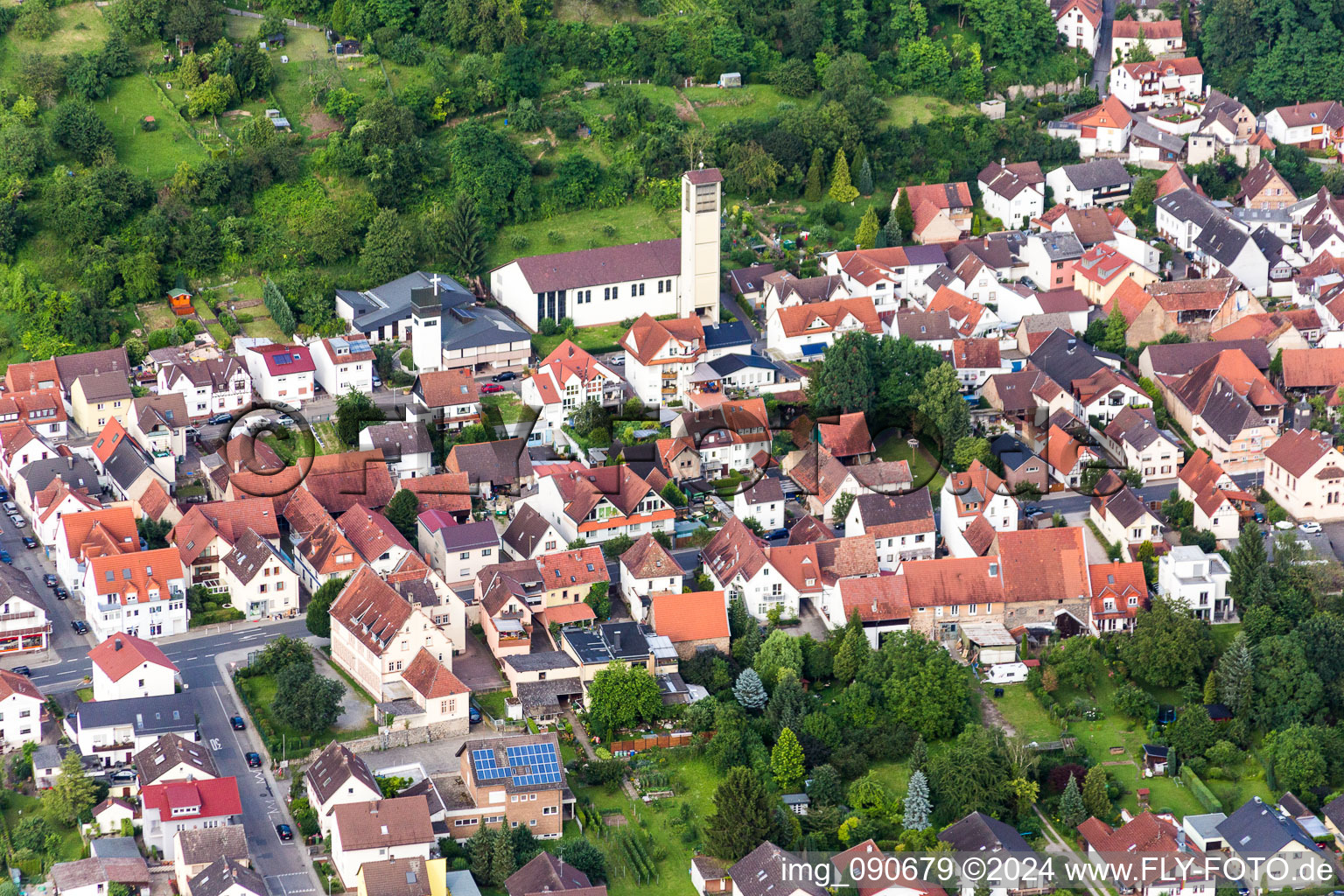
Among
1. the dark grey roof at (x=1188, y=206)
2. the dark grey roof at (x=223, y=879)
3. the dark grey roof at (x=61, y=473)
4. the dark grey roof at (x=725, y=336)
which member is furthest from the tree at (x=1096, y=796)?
the dark grey roof at (x=1188, y=206)

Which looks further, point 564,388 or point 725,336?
point 725,336

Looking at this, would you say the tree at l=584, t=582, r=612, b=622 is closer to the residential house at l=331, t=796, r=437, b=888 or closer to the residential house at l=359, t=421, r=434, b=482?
the residential house at l=359, t=421, r=434, b=482

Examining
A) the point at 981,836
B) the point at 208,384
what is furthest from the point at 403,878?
the point at 208,384

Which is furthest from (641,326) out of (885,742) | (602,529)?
(885,742)

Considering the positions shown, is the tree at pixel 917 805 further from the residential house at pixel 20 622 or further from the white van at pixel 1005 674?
the residential house at pixel 20 622

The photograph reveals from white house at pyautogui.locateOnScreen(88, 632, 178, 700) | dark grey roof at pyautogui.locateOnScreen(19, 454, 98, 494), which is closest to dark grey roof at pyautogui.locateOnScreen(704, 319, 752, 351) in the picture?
dark grey roof at pyautogui.locateOnScreen(19, 454, 98, 494)

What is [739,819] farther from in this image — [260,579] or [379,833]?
[260,579]
